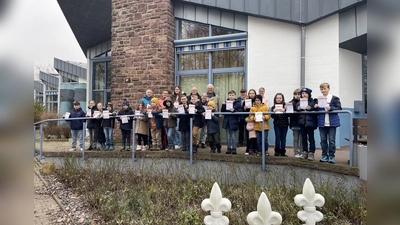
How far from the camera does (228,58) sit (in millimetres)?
9492

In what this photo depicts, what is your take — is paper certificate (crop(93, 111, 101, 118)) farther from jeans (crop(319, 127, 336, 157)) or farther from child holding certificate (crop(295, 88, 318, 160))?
jeans (crop(319, 127, 336, 157))

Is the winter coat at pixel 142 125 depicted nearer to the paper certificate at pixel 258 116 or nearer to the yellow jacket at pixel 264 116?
the yellow jacket at pixel 264 116

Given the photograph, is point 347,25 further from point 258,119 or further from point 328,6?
point 258,119

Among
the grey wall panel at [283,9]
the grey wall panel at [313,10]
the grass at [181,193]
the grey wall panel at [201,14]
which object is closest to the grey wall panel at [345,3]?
the grey wall panel at [313,10]

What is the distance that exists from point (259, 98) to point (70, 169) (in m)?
4.67

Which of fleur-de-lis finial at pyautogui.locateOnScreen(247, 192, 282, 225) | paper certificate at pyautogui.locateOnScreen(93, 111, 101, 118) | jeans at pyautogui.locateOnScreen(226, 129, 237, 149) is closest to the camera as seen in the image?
fleur-de-lis finial at pyautogui.locateOnScreen(247, 192, 282, 225)

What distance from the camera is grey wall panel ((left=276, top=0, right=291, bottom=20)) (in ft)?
27.5

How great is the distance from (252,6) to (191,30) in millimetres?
2296

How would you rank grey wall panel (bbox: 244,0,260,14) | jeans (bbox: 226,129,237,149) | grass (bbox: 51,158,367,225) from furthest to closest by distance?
grey wall panel (bbox: 244,0,260,14) → jeans (bbox: 226,129,237,149) → grass (bbox: 51,158,367,225)

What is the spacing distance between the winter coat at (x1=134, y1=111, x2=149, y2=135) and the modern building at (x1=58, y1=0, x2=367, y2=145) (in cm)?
231

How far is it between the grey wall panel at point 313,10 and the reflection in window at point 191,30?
3270 mm

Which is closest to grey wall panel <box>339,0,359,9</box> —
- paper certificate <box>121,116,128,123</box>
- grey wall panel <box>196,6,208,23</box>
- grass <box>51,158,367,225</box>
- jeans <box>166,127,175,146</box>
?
grey wall panel <box>196,6,208,23</box>

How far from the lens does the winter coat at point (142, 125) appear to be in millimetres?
7547

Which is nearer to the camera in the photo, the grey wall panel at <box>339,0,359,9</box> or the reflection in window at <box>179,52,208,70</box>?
the grey wall panel at <box>339,0,359,9</box>
